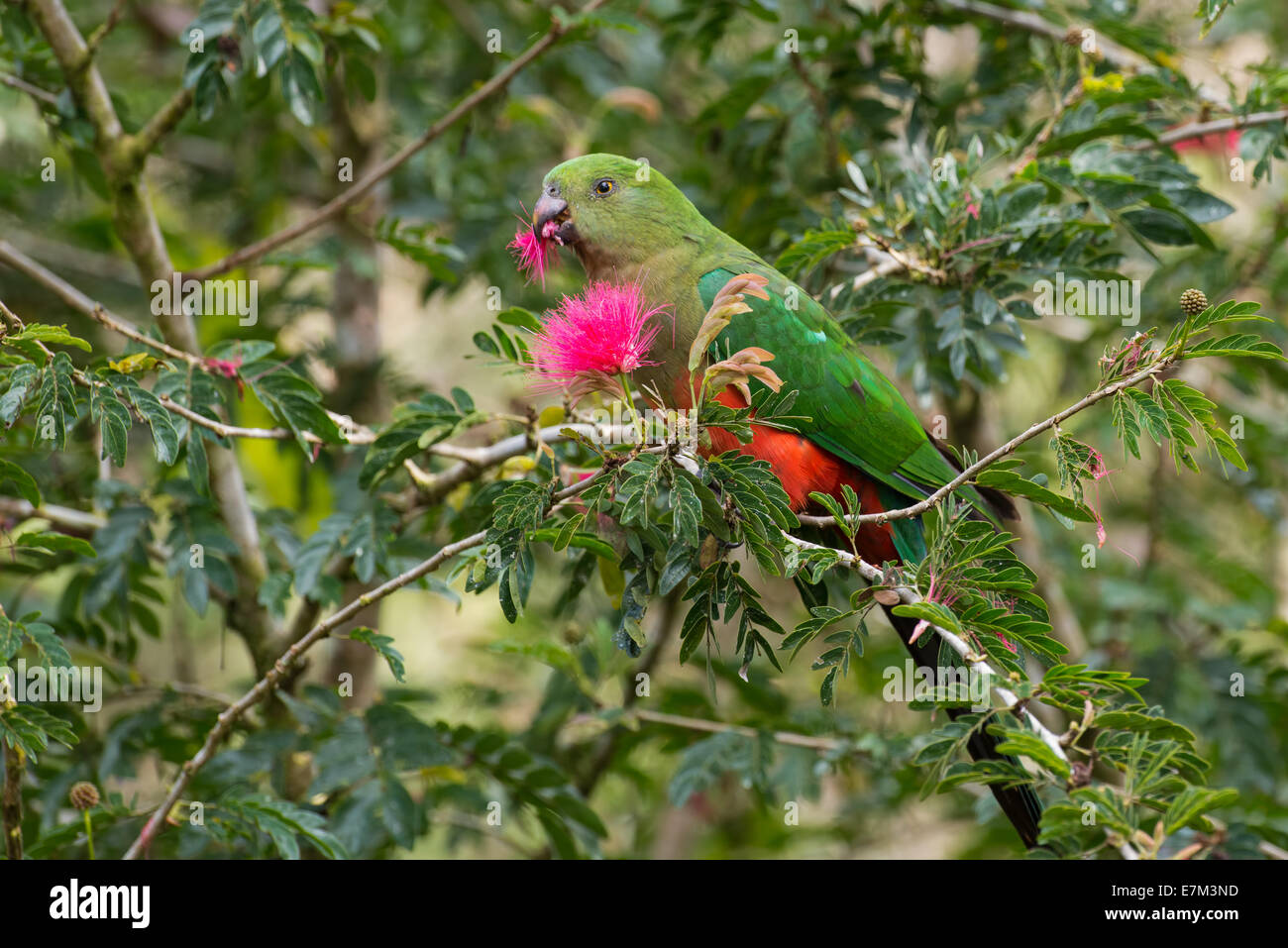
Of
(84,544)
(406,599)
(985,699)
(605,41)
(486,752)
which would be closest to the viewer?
(985,699)

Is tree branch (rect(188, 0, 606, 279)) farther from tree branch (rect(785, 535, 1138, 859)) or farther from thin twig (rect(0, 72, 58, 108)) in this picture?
tree branch (rect(785, 535, 1138, 859))

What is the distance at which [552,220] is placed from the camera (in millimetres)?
3418

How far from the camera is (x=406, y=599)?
8.28 metres

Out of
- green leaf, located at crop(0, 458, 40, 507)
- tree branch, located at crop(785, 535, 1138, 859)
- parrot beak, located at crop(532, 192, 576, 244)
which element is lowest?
tree branch, located at crop(785, 535, 1138, 859)

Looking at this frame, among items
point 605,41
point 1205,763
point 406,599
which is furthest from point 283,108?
point 1205,763

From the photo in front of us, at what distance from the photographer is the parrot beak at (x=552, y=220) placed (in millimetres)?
3404

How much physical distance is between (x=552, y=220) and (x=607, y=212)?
0.17 m

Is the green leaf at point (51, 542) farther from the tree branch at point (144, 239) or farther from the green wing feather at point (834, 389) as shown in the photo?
the green wing feather at point (834, 389)

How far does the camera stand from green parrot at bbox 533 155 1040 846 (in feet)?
10.8

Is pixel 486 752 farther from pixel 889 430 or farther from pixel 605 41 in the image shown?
pixel 605 41

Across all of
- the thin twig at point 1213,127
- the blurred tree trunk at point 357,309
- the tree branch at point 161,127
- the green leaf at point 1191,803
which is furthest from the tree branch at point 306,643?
the thin twig at point 1213,127

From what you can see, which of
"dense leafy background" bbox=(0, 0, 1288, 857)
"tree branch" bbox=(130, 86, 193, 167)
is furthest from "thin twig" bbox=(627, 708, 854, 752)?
"tree branch" bbox=(130, 86, 193, 167)

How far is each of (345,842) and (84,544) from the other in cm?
112

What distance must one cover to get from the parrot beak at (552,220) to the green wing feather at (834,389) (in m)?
0.44
